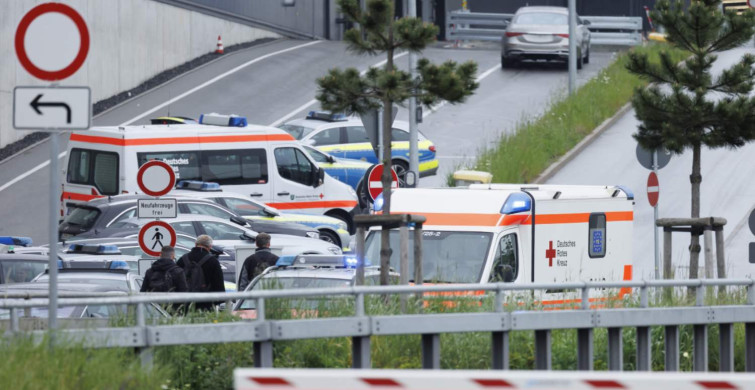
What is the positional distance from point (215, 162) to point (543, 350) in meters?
14.9

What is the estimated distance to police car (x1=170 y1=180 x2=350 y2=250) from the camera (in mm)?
24438

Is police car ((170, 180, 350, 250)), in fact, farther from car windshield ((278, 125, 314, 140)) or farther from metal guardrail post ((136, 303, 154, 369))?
metal guardrail post ((136, 303, 154, 369))

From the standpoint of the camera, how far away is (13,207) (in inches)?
1156

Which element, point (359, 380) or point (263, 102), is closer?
point (359, 380)

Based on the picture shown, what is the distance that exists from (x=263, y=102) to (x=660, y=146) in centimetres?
2146

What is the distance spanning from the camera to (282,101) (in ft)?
127

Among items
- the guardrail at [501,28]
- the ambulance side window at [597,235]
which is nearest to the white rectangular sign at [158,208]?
the ambulance side window at [597,235]

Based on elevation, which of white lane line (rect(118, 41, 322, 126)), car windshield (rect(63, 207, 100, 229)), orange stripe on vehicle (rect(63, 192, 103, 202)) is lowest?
car windshield (rect(63, 207, 100, 229))

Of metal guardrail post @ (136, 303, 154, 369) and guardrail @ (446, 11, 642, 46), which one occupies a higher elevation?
guardrail @ (446, 11, 642, 46)

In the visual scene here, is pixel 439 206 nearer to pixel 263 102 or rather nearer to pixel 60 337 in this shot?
pixel 60 337

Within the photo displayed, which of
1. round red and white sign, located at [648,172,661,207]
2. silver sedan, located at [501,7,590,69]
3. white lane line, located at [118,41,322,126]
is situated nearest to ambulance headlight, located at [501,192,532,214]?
round red and white sign, located at [648,172,661,207]

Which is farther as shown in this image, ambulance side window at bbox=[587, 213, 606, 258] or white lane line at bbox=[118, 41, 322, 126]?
white lane line at bbox=[118, 41, 322, 126]

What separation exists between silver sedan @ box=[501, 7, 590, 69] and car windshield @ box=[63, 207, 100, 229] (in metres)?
20.6

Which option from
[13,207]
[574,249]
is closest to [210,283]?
[574,249]
